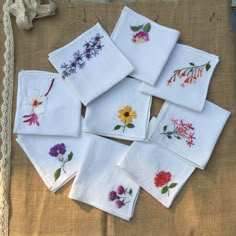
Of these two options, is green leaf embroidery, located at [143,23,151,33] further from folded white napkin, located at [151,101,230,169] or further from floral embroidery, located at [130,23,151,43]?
folded white napkin, located at [151,101,230,169]

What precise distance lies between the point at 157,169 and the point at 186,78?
0.24 meters

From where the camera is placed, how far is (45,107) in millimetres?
947

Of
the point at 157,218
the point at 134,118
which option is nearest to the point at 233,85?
the point at 134,118

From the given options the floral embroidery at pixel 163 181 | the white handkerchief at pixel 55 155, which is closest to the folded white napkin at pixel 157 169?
the floral embroidery at pixel 163 181

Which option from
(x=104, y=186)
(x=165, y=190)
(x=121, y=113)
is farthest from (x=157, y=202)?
(x=121, y=113)

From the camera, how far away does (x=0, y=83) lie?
38.1 inches

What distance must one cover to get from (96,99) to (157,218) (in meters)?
0.33

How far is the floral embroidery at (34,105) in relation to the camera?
0.94 metres

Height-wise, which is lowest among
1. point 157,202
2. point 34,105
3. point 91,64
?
point 157,202

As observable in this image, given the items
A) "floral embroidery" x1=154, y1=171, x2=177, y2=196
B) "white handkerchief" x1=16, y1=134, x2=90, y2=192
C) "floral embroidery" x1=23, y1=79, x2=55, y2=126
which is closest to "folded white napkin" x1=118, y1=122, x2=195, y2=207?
"floral embroidery" x1=154, y1=171, x2=177, y2=196

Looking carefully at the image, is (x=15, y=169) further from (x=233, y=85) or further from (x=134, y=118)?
(x=233, y=85)

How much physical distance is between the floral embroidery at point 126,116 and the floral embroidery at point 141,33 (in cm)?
18

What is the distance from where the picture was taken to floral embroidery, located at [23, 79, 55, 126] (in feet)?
3.09

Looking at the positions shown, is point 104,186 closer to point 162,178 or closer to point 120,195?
point 120,195
